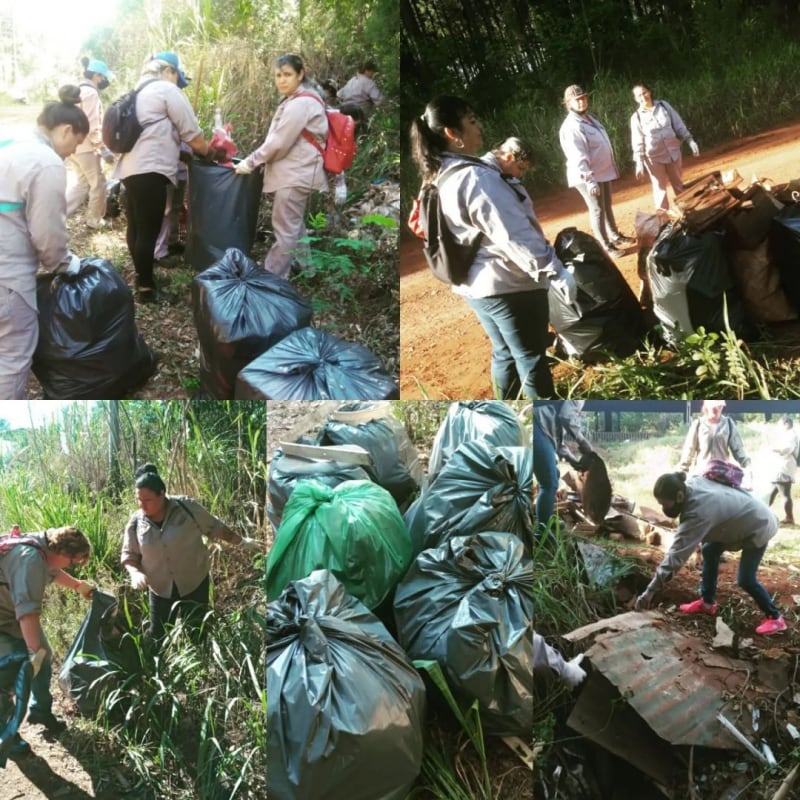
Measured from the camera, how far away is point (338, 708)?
2.75 m

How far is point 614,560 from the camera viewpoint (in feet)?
10.1

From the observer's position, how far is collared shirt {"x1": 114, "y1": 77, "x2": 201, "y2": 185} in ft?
10.2

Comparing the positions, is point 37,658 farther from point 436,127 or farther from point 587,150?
point 587,150

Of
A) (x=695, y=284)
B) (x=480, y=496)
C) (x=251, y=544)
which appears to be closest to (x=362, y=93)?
(x=695, y=284)

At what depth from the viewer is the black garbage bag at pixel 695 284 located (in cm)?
301

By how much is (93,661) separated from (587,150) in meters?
2.37

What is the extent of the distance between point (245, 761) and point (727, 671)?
5.11 feet

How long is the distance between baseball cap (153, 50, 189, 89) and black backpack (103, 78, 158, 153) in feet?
0.26

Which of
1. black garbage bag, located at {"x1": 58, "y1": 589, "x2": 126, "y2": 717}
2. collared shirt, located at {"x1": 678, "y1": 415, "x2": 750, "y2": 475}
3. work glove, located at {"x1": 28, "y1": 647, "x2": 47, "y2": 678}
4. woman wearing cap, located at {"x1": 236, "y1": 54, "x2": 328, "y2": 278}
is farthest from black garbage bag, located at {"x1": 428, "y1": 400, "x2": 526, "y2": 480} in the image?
work glove, located at {"x1": 28, "y1": 647, "x2": 47, "y2": 678}

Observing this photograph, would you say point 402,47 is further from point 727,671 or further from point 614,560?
point 727,671

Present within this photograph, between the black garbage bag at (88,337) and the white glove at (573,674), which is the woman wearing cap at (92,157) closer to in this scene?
the black garbage bag at (88,337)

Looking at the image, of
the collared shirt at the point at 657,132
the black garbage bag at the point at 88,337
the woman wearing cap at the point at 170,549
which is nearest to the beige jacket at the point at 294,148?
the black garbage bag at the point at 88,337

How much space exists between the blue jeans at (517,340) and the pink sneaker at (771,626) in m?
0.99

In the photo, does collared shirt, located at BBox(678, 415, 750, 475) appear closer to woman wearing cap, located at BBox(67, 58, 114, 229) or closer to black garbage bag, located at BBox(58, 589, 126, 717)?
black garbage bag, located at BBox(58, 589, 126, 717)
